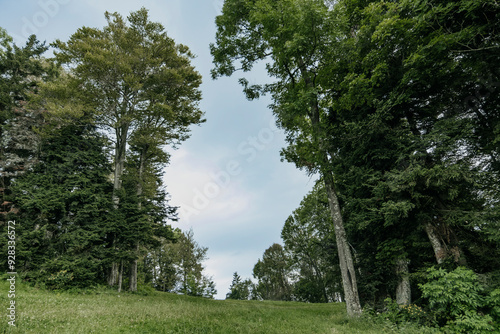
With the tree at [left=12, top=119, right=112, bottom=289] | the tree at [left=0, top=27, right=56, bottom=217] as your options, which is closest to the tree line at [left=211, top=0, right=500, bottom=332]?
the tree at [left=12, top=119, right=112, bottom=289]

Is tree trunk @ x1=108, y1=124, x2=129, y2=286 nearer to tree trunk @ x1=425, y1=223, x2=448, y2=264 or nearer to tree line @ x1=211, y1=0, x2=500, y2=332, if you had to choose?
A: tree line @ x1=211, y1=0, x2=500, y2=332

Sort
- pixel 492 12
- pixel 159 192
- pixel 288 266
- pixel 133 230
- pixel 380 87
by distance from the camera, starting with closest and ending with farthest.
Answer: pixel 492 12 → pixel 380 87 → pixel 133 230 → pixel 159 192 → pixel 288 266

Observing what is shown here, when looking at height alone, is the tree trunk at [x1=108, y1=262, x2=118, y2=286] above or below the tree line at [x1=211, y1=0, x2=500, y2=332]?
below

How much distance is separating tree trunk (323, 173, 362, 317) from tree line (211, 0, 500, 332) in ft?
0.15

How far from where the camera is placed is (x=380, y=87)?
976 cm

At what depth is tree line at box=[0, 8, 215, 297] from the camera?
1228 centimetres

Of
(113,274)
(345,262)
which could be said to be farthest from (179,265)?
(345,262)

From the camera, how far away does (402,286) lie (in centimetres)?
927

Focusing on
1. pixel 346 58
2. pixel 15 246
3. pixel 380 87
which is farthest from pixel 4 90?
pixel 380 87

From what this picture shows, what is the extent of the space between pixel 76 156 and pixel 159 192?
289 inches

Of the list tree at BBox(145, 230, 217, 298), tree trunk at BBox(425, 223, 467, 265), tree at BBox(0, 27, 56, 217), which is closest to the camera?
tree trunk at BBox(425, 223, 467, 265)

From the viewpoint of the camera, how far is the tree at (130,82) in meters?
14.0

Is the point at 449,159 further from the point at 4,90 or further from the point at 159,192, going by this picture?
the point at 4,90

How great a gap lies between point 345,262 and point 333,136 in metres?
6.14
